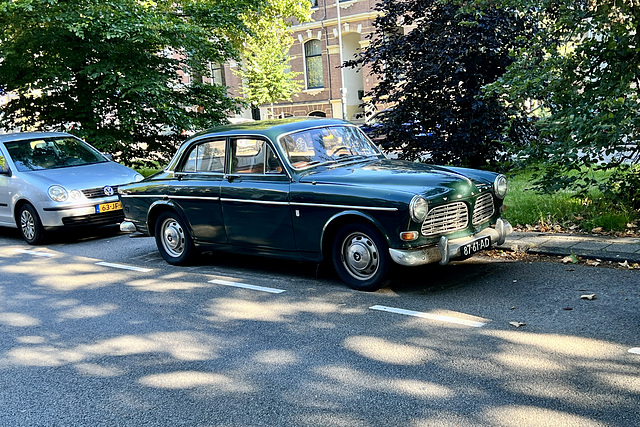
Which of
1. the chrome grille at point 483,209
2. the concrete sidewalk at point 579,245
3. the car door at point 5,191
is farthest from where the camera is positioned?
the car door at point 5,191

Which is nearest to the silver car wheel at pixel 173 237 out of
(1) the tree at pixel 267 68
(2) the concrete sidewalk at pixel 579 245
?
(2) the concrete sidewalk at pixel 579 245

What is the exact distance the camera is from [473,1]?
8688 mm

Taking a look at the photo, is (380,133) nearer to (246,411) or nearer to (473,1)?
(473,1)

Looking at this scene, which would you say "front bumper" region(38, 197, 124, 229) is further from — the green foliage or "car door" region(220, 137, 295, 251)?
the green foliage

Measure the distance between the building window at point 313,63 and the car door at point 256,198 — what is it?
39066 mm

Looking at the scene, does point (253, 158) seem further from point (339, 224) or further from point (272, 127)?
point (339, 224)

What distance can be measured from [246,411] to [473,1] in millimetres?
6142

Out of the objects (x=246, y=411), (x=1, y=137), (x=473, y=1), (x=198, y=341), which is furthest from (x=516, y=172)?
(x=1, y=137)

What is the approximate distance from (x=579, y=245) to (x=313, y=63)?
4051cm

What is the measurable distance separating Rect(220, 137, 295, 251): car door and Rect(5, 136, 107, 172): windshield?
5.26 metres

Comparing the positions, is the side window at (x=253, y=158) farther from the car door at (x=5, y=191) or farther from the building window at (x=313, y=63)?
the building window at (x=313, y=63)

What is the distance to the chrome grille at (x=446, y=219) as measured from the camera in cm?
672

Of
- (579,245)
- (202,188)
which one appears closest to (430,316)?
A: (579,245)

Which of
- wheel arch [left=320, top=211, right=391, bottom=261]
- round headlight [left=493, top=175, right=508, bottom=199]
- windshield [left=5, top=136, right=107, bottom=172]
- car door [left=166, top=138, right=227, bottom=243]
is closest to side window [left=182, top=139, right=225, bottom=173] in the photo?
car door [left=166, top=138, right=227, bottom=243]
